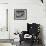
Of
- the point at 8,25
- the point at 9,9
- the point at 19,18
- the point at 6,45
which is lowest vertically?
the point at 6,45

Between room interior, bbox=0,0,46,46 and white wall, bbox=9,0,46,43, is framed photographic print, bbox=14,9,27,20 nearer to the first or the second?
room interior, bbox=0,0,46,46

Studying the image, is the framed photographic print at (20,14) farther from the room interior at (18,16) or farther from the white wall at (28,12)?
the white wall at (28,12)

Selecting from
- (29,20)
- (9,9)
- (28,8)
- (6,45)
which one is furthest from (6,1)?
(6,45)

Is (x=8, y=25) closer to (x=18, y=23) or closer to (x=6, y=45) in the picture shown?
(x=18, y=23)

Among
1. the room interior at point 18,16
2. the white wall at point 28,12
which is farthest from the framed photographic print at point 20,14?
the white wall at point 28,12

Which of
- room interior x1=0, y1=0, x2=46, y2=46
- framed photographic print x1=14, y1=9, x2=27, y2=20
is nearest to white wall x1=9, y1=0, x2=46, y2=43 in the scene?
room interior x1=0, y1=0, x2=46, y2=46

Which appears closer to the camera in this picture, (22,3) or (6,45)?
(6,45)

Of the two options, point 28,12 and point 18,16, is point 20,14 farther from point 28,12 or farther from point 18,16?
point 28,12

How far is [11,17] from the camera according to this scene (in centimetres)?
493

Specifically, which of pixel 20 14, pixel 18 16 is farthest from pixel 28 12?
pixel 18 16

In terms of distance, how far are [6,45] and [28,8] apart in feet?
7.08

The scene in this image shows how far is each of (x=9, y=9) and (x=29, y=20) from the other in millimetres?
1026

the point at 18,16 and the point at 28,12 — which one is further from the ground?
the point at 28,12

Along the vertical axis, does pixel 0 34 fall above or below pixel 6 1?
below
